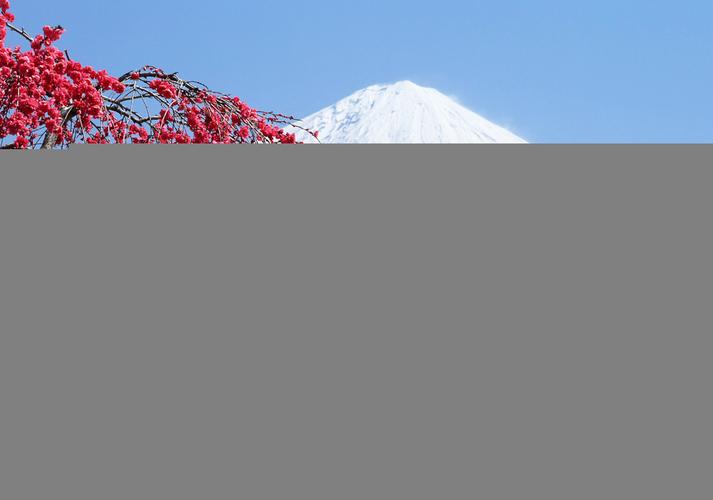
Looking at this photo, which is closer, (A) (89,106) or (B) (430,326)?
(B) (430,326)

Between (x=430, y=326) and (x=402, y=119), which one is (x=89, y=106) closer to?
(x=430, y=326)

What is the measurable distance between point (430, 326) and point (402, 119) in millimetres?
34062

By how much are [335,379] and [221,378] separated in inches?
14.1

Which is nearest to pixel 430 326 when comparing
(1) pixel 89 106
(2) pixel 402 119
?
(1) pixel 89 106

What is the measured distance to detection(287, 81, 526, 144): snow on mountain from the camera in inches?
1351

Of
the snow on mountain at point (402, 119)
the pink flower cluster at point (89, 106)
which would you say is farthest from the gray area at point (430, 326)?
the snow on mountain at point (402, 119)

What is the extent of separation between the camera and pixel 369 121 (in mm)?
36094

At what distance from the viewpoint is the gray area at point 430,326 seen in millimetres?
2484

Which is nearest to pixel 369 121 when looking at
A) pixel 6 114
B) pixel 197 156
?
pixel 6 114

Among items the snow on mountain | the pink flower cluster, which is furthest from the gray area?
the snow on mountain

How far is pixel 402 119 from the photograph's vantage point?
36.0 m

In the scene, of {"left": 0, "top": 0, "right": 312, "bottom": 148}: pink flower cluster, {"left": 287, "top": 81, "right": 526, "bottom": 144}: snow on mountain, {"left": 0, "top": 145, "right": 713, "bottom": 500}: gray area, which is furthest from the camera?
{"left": 287, "top": 81, "right": 526, "bottom": 144}: snow on mountain

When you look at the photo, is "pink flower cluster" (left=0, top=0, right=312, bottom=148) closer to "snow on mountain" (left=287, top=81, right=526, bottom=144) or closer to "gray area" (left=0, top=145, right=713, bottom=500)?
"gray area" (left=0, top=145, right=713, bottom=500)

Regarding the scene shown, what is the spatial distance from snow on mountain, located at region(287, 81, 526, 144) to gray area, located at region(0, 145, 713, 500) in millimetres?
30418
